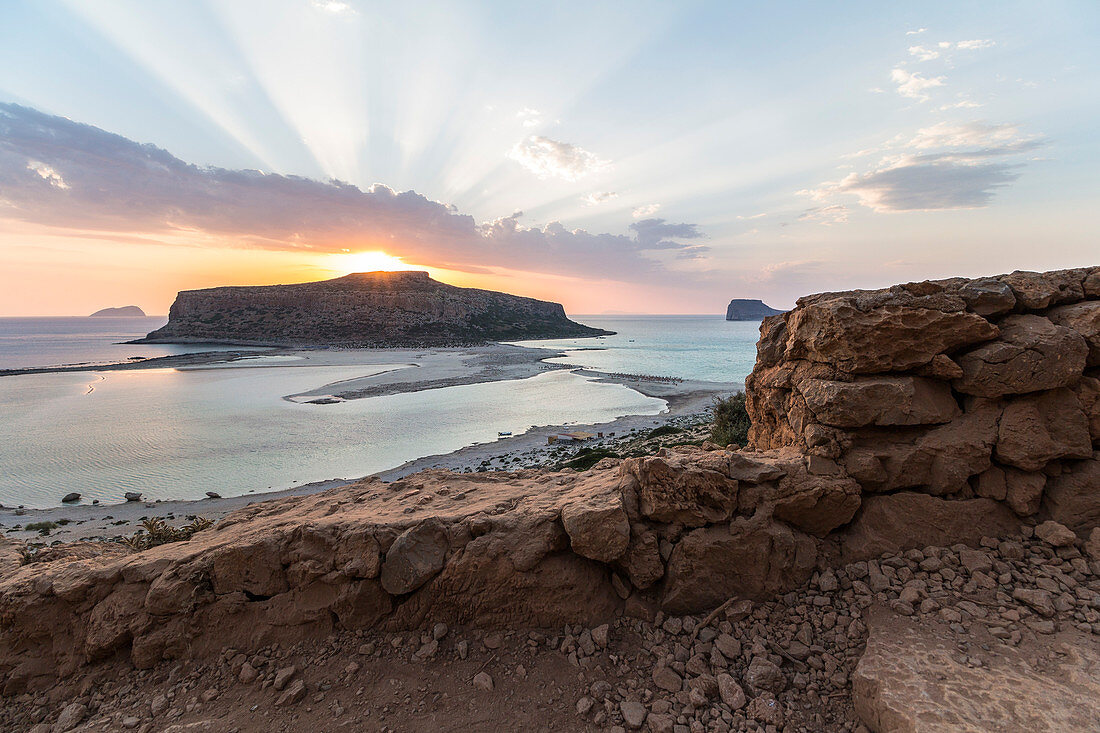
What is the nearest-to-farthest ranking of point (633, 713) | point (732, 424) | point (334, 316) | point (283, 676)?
point (633, 713), point (283, 676), point (732, 424), point (334, 316)

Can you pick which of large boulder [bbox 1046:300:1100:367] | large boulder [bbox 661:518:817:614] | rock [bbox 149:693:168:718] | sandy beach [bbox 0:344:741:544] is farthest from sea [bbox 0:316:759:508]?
large boulder [bbox 1046:300:1100:367]

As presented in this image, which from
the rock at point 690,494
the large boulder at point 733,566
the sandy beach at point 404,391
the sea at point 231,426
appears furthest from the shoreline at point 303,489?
the large boulder at point 733,566

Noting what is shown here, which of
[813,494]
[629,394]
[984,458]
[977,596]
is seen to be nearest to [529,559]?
[813,494]

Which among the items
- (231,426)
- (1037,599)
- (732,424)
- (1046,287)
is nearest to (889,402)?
(1037,599)

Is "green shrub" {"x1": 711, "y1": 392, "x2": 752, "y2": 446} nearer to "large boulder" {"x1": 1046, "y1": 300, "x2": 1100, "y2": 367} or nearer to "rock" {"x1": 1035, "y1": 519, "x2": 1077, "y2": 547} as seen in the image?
"large boulder" {"x1": 1046, "y1": 300, "x2": 1100, "y2": 367}

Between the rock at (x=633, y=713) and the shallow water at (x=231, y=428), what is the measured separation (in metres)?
18.3

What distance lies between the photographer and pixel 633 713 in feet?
13.9

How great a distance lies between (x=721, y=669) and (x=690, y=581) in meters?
0.88

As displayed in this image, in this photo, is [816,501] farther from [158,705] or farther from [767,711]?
[158,705]

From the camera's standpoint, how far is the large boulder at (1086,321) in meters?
5.20

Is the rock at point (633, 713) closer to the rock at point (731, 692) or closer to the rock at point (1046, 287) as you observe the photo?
the rock at point (731, 692)

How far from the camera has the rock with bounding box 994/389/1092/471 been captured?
16.9ft

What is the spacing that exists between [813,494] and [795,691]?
203 centimetres

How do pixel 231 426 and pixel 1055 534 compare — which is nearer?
pixel 1055 534
